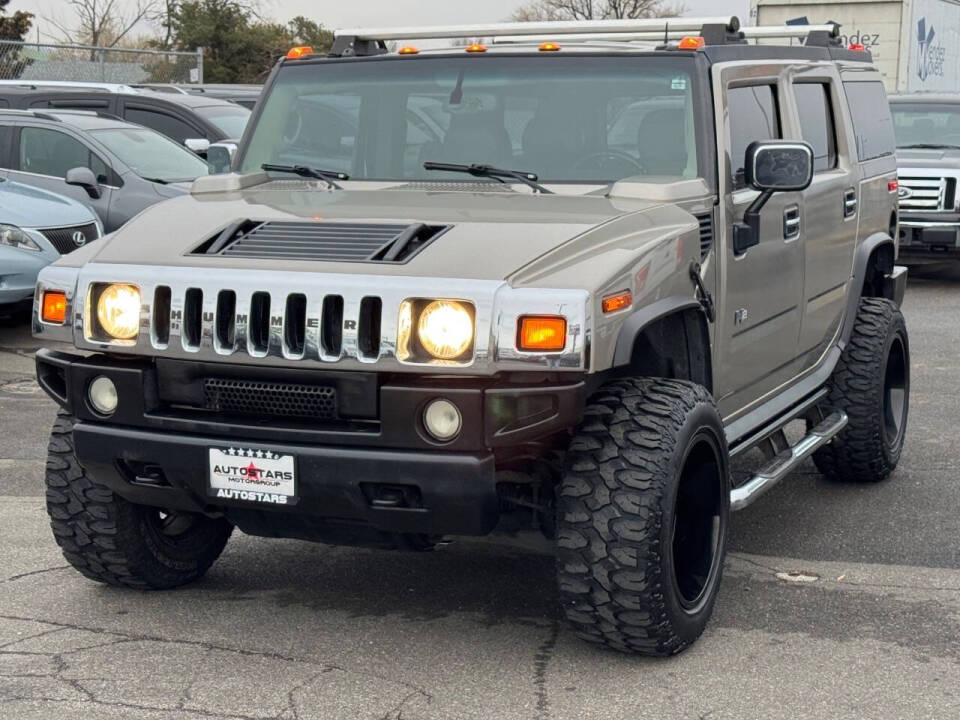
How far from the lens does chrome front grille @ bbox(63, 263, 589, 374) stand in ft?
13.2

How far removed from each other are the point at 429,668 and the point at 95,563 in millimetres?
1269

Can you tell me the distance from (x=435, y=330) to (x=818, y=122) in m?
3.01

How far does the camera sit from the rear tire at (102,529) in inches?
193

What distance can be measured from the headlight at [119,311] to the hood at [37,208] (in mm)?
6831

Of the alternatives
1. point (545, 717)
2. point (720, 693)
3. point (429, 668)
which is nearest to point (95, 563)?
point (429, 668)

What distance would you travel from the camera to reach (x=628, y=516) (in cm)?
424

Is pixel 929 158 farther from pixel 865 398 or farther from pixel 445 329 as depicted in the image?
pixel 445 329

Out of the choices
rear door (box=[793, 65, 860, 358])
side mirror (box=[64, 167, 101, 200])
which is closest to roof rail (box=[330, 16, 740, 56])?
rear door (box=[793, 65, 860, 358])

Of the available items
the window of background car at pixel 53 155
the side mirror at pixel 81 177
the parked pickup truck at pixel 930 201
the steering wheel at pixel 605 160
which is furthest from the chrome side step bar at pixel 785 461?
the parked pickup truck at pixel 930 201

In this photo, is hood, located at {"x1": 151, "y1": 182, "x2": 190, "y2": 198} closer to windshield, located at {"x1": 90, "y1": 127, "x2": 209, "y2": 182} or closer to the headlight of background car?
windshield, located at {"x1": 90, "y1": 127, "x2": 209, "y2": 182}

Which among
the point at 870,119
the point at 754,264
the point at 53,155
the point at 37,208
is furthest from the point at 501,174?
the point at 53,155

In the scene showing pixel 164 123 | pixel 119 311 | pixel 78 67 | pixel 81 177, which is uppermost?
pixel 78 67

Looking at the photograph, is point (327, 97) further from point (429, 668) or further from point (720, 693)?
point (720, 693)

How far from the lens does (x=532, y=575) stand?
5453 mm
